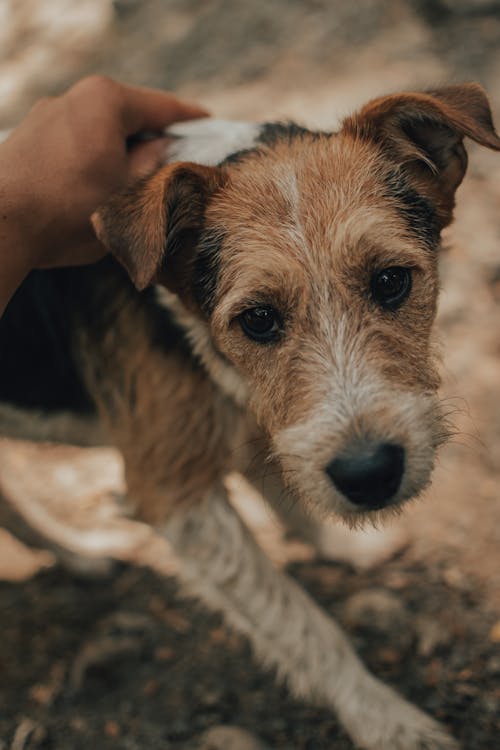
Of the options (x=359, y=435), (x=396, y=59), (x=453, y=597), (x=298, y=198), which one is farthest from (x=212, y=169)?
(x=396, y=59)

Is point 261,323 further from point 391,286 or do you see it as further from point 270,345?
point 391,286

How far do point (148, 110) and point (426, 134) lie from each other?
120 cm

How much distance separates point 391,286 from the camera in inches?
95.4

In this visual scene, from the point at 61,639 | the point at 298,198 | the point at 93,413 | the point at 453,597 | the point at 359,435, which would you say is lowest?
the point at 61,639

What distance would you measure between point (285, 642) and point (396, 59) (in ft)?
16.8

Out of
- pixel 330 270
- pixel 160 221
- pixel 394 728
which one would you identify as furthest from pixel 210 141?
pixel 394 728

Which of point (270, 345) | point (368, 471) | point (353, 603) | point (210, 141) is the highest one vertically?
point (210, 141)

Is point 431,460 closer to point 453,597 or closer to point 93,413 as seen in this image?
point 453,597

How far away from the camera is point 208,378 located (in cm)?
289

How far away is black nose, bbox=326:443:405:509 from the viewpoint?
2.12 m

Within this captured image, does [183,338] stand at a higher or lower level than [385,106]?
lower

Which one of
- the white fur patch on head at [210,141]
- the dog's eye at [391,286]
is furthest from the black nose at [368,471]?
the white fur patch on head at [210,141]

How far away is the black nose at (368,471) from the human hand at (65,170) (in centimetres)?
132

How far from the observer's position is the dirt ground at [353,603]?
3.15m
